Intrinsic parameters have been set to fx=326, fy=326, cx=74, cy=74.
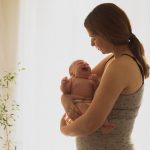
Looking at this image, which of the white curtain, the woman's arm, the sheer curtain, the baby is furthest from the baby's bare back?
the white curtain

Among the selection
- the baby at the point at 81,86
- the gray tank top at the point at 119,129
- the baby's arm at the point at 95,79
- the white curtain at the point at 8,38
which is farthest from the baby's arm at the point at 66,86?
the white curtain at the point at 8,38

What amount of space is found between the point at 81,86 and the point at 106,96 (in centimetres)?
18

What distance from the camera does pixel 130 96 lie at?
1336 millimetres

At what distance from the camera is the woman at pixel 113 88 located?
1265 mm

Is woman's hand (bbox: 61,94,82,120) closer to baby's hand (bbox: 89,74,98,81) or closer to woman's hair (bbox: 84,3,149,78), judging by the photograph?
baby's hand (bbox: 89,74,98,81)

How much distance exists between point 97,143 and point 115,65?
1.16 ft

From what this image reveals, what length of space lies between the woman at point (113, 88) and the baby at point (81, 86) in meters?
0.03

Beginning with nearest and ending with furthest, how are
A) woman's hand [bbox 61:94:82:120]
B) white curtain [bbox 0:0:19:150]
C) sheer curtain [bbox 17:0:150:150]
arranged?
woman's hand [bbox 61:94:82:120] → sheer curtain [bbox 17:0:150:150] → white curtain [bbox 0:0:19:150]

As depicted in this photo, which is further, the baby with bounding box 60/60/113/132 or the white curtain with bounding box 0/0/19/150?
the white curtain with bounding box 0/0/19/150

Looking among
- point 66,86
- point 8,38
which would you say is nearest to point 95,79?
point 66,86

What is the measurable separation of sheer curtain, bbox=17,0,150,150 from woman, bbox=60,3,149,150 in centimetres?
74

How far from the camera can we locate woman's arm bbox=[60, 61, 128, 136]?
1.26 m

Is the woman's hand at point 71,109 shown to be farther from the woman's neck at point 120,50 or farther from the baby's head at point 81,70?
the woman's neck at point 120,50

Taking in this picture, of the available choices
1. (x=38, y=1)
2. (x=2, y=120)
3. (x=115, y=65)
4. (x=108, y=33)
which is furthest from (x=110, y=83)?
(x=38, y=1)
